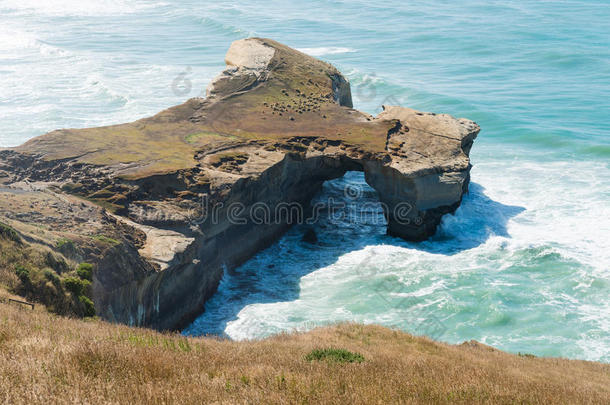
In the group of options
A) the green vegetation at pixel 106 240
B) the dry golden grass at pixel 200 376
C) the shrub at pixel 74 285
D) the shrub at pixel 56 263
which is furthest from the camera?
the green vegetation at pixel 106 240

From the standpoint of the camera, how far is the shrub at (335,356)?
462 inches

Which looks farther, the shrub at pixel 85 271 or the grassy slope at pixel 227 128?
the grassy slope at pixel 227 128

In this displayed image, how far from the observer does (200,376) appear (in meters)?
8.30

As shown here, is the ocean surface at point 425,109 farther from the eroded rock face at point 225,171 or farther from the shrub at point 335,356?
the shrub at point 335,356

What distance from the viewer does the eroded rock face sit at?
21156 millimetres

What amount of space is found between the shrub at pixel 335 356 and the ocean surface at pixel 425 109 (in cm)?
909

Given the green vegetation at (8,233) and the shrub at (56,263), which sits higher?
the green vegetation at (8,233)

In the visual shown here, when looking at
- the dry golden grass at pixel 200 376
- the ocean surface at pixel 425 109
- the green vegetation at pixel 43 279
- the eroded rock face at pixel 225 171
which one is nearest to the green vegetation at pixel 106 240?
the eroded rock face at pixel 225 171

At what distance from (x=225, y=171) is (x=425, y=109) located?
28968 mm

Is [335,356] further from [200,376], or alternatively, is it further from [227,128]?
[227,128]

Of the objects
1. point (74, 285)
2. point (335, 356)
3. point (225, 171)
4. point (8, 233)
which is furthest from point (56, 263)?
point (225, 171)

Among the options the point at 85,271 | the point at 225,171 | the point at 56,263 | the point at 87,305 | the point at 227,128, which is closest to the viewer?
the point at 87,305

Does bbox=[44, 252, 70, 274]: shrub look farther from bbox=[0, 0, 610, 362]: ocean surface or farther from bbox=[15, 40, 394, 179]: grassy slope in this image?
bbox=[15, 40, 394, 179]: grassy slope

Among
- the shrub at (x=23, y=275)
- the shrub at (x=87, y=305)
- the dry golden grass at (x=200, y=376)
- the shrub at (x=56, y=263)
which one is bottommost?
the shrub at (x=87, y=305)
